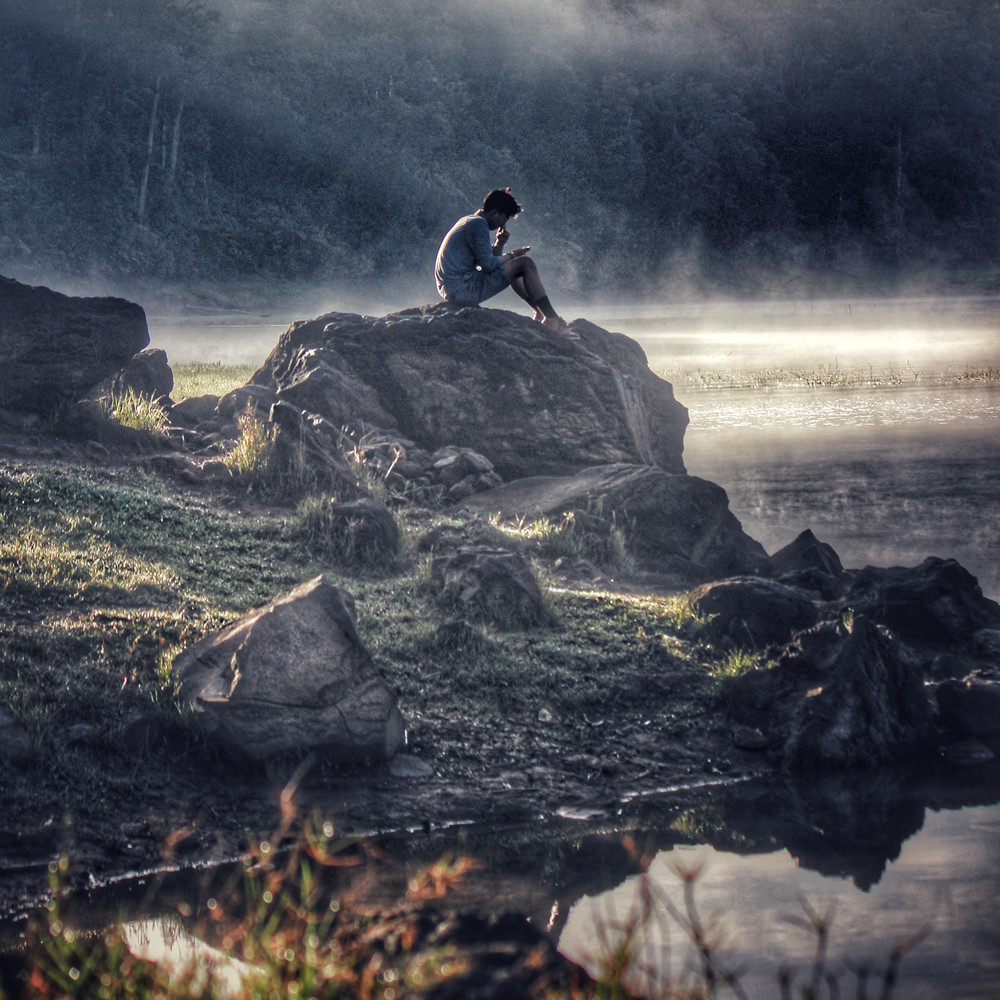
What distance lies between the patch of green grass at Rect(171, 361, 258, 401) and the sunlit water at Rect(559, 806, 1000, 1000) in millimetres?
9925

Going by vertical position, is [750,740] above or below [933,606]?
below

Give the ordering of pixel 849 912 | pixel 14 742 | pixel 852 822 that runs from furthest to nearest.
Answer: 1. pixel 852 822
2. pixel 14 742
3. pixel 849 912

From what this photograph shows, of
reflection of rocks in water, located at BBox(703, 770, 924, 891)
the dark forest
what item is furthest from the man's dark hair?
the dark forest

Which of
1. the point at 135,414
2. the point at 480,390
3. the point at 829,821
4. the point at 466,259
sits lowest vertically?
the point at 829,821

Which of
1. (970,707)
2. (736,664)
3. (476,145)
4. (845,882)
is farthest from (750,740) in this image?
Result: (476,145)

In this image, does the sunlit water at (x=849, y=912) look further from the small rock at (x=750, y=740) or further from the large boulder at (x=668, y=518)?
the large boulder at (x=668, y=518)

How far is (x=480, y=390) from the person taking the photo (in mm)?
11180

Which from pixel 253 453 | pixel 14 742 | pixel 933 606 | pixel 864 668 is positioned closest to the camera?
pixel 14 742

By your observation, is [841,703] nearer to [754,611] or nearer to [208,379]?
[754,611]

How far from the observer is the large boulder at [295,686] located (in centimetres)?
507

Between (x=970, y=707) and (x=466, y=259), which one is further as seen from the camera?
(x=466, y=259)

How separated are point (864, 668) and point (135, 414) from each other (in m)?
6.57

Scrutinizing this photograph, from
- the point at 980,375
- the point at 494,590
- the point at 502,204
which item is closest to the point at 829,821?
the point at 494,590

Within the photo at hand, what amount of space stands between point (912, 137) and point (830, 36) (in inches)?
507
